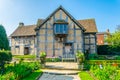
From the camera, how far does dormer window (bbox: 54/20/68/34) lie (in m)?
44.5

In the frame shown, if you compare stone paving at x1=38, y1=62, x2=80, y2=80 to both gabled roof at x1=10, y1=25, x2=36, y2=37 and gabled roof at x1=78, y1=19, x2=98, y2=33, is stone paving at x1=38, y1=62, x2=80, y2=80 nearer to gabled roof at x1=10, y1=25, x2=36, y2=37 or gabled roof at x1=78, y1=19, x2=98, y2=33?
gabled roof at x1=78, y1=19, x2=98, y2=33

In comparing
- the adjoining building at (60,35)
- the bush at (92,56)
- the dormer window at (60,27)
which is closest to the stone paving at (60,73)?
the adjoining building at (60,35)

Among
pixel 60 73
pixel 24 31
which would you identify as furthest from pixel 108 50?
pixel 60 73

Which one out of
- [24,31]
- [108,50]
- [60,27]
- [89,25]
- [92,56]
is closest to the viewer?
[60,27]

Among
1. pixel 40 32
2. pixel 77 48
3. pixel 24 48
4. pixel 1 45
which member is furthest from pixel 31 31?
pixel 1 45

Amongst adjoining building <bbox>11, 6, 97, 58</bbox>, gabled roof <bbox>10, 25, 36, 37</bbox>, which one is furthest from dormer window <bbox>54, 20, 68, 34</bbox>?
gabled roof <bbox>10, 25, 36, 37</bbox>

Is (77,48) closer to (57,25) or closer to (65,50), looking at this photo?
(65,50)

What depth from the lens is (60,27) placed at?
44.7 m

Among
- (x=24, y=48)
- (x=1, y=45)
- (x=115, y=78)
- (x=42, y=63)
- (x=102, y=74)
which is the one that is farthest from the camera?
(x=24, y=48)

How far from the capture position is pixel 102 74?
744 inches

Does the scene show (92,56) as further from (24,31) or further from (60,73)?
(24,31)

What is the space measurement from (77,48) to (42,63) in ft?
44.2

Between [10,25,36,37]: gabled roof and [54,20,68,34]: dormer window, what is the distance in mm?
13522

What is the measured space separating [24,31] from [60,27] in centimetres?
1805
